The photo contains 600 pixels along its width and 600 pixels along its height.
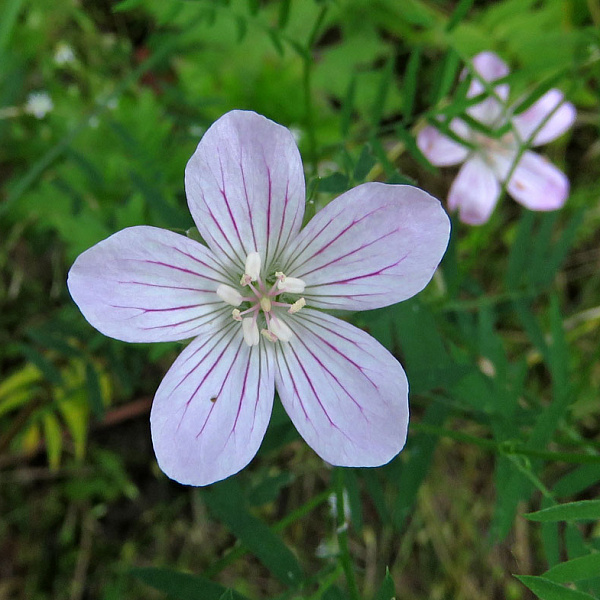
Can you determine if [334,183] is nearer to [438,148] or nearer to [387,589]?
[387,589]

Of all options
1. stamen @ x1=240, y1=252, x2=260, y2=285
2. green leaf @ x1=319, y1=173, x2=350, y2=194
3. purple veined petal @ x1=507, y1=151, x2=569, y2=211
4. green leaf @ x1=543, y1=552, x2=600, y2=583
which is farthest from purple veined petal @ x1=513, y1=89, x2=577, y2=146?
green leaf @ x1=543, y1=552, x2=600, y2=583

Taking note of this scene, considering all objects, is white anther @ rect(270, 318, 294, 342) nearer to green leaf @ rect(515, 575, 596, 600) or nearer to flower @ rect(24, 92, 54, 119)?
green leaf @ rect(515, 575, 596, 600)

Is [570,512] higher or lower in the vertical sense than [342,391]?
higher

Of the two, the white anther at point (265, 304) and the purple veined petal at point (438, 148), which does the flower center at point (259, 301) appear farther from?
the purple veined petal at point (438, 148)

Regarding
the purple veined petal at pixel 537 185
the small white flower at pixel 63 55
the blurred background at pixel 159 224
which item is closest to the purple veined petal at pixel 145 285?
the blurred background at pixel 159 224

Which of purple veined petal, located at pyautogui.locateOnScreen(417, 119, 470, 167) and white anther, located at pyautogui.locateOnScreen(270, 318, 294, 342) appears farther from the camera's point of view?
purple veined petal, located at pyautogui.locateOnScreen(417, 119, 470, 167)

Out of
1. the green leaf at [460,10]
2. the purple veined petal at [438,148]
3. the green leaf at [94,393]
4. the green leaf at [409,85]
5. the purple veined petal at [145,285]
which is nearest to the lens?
the purple veined petal at [145,285]

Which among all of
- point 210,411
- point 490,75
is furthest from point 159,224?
point 490,75
